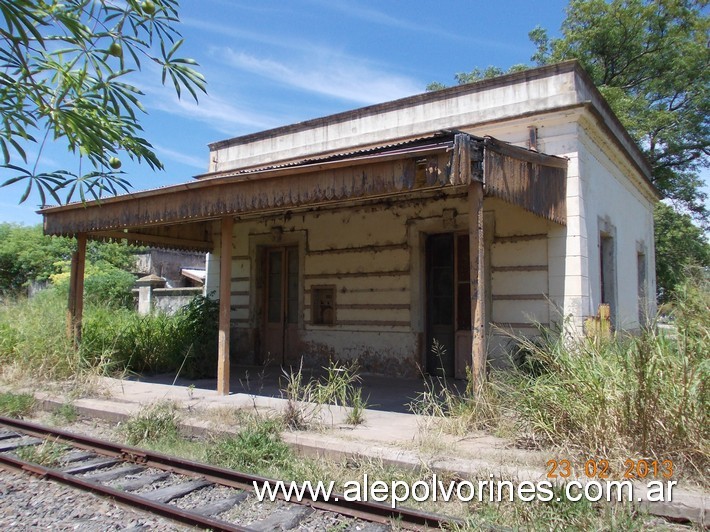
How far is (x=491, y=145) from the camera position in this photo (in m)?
5.66

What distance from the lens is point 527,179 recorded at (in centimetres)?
668

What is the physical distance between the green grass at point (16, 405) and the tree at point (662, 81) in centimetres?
1755

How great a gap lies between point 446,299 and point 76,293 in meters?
6.75

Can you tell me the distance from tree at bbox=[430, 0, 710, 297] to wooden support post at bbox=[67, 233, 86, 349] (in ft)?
52.2

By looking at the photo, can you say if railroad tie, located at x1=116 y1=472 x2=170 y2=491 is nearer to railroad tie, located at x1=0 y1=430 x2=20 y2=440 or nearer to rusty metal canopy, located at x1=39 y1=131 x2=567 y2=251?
railroad tie, located at x1=0 y1=430 x2=20 y2=440

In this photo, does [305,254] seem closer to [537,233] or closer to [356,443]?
[537,233]

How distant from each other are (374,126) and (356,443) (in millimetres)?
7223

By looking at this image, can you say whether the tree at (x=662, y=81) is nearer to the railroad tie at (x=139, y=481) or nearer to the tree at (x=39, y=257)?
the railroad tie at (x=139, y=481)

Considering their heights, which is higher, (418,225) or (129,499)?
(418,225)

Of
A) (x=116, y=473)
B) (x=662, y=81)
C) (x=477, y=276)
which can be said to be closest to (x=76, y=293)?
(x=116, y=473)

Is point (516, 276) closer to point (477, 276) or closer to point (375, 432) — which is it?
point (477, 276)

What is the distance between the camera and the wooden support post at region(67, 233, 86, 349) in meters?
9.99

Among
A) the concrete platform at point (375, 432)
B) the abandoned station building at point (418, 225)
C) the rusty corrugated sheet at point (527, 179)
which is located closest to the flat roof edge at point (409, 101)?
the abandoned station building at point (418, 225)

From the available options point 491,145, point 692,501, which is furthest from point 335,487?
point 491,145
